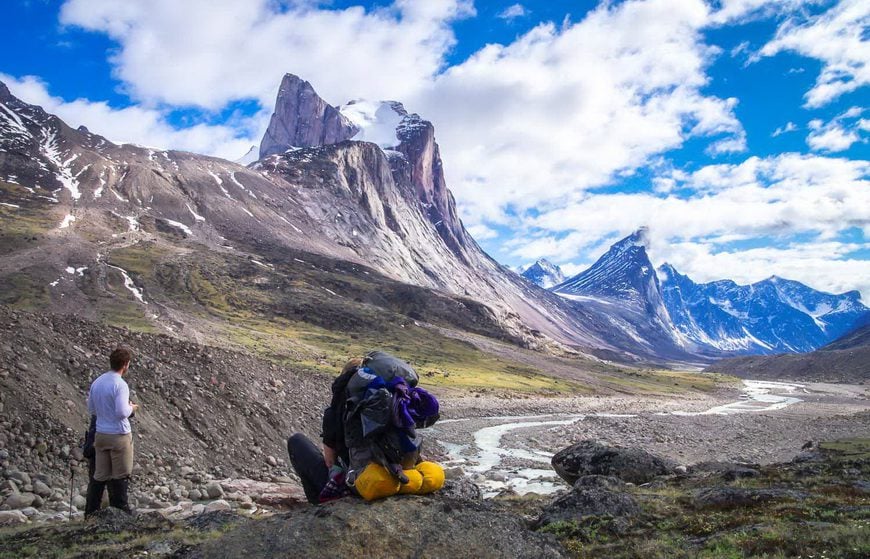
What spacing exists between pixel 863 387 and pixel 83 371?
248 metres

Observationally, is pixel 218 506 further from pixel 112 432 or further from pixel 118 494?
pixel 112 432

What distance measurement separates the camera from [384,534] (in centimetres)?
826

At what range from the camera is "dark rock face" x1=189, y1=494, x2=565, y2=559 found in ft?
26.2

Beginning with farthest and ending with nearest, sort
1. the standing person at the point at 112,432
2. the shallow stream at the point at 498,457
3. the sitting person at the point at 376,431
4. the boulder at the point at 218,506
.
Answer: the shallow stream at the point at 498,457 → the boulder at the point at 218,506 → the standing person at the point at 112,432 → the sitting person at the point at 376,431

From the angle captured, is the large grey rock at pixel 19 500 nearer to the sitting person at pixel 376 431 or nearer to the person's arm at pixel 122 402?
the person's arm at pixel 122 402

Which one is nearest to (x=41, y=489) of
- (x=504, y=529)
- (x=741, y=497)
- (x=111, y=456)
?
(x=111, y=456)

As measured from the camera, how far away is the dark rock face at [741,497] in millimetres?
13906

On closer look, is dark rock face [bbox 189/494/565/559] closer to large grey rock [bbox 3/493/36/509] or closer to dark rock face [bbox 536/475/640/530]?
dark rock face [bbox 536/475/640/530]

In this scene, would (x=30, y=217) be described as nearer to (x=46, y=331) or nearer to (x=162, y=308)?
(x=162, y=308)

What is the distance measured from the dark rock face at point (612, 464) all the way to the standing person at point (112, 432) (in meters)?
19.0

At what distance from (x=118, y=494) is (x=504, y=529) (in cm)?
967

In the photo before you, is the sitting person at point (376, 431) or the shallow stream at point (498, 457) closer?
the sitting person at point (376, 431)

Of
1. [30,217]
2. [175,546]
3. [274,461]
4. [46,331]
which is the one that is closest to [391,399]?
[175,546]

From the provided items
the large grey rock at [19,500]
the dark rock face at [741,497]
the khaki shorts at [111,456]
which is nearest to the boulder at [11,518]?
the large grey rock at [19,500]
